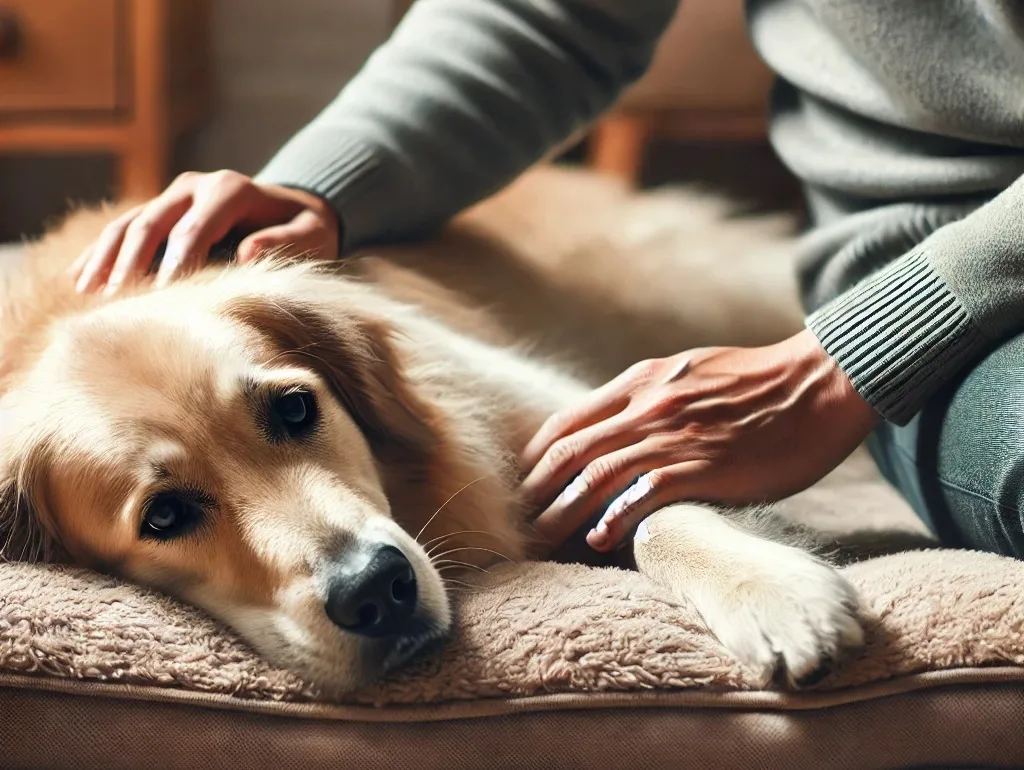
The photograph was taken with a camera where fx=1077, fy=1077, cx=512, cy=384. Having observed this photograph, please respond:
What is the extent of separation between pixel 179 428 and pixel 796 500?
→ 80 cm

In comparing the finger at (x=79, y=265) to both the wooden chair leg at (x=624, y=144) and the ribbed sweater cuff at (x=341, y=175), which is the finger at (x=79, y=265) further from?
the wooden chair leg at (x=624, y=144)

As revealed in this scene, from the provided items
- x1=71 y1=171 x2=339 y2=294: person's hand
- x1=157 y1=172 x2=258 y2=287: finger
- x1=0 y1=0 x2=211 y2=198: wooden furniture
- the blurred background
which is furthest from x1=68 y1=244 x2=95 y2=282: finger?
the blurred background

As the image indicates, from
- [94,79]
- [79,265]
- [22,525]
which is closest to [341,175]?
[79,265]

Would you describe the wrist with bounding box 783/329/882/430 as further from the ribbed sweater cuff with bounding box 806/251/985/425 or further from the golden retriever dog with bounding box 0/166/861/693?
the golden retriever dog with bounding box 0/166/861/693

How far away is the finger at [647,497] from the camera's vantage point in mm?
1171

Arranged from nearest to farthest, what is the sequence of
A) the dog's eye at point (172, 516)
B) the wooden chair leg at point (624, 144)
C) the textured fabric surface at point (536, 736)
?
the textured fabric surface at point (536, 736) → the dog's eye at point (172, 516) → the wooden chair leg at point (624, 144)

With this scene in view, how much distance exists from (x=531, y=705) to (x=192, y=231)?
720mm

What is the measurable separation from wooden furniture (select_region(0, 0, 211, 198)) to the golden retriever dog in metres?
1.21

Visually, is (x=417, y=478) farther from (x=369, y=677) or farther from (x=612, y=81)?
(x=612, y=81)

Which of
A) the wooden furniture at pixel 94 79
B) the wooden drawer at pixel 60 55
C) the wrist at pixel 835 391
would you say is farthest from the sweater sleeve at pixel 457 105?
the wooden drawer at pixel 60 55

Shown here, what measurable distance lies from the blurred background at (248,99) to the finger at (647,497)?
1736mm

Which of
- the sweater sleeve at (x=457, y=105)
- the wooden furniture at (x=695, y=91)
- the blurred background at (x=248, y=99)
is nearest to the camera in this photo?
the sweater sleeve at (x=457, y=105)

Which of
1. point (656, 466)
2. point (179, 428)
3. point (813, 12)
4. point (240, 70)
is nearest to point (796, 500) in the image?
point (656, 466)

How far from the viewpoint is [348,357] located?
124 centimetres
